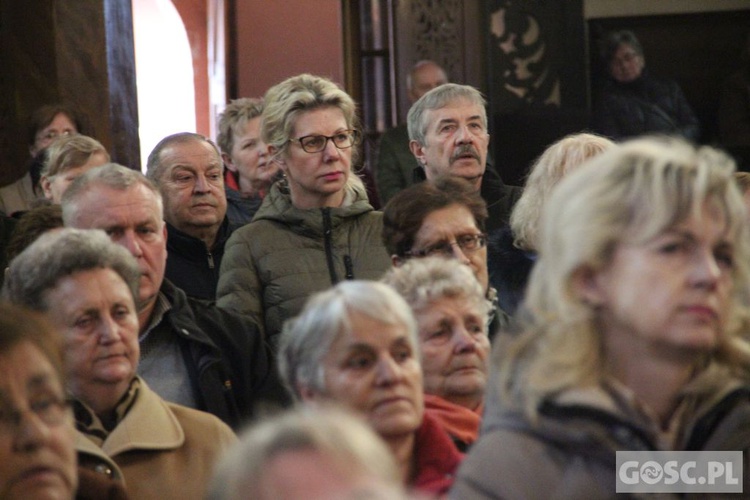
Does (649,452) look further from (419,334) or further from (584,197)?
(419,334)

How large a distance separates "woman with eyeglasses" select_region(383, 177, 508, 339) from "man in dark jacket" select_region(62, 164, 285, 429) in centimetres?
47


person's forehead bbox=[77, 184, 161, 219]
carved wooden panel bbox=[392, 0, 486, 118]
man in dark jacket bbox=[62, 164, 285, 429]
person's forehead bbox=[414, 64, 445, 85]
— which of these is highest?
carved wooden panel bbox=[392, 0, 486, 118]

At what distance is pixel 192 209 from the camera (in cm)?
469

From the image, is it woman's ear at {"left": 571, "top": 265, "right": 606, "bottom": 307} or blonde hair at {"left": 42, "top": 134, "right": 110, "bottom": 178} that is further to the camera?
blonde hair at {"left": 42, "top": 134, "right": 110, "bottom": 178}

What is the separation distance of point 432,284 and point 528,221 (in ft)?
3.47

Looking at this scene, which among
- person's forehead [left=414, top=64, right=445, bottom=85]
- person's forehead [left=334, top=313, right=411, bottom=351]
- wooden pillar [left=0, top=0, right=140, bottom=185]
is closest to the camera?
person's forehead [left=334, top=313, right=411, bottom=351]

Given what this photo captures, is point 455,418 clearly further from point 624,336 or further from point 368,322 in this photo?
point 624,336

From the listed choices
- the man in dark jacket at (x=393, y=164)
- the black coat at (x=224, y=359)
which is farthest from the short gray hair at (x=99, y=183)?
the man in dark jacket at (x=393, y=164)

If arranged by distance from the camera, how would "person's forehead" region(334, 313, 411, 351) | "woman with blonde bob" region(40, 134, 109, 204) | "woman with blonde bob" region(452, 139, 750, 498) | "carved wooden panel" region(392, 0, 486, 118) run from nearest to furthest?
"woman with blonde bob" region(452, 139, 750, 498) → "person's forehead" region(334, 313, 411, 351) → "woman with blonde bob" region(40, 134, 109, 204) → "carved wooden panel" region(392, 0, 486, 118)

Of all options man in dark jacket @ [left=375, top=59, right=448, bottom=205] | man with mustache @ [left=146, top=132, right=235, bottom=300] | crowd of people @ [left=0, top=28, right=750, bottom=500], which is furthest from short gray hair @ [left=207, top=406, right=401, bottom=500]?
man in dark jacket @ [left=375, top=59, right=448, bottom=205]

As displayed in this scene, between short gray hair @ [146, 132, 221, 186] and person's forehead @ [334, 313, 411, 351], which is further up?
short gray hair @ [146, 132, 221, 186]

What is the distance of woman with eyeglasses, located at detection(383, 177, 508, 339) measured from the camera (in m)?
3.79

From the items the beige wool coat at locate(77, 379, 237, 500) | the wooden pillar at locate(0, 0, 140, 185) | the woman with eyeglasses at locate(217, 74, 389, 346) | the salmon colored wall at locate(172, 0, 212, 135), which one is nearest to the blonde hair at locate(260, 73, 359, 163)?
the woman with eyeglasses at locate(217, 74, 389, 346)

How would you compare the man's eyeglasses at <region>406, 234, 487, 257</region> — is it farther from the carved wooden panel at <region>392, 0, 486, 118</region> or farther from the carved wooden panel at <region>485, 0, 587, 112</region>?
the carved wooden panel at <region>485, 0, 587, 112</region>
